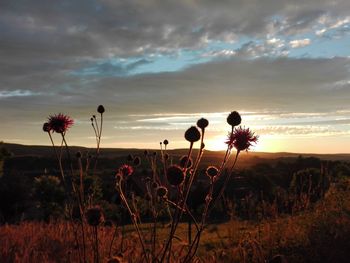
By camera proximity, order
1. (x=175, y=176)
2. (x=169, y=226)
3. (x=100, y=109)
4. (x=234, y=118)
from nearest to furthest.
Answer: (x=175, y=176), (x=234, y=118), (x=100, y=109), (x=169, y=226)

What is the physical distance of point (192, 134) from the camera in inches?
134

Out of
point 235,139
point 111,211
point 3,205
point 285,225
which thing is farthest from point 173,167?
point 3,205

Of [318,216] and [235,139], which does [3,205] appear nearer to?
[318,216]

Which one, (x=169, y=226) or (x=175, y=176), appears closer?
(x=175, y=176)

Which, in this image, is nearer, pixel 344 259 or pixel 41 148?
pixel 344 259

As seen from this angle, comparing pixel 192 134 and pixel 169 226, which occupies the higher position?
pixel 192 134

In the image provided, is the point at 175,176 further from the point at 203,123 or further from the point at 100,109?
the point at 100,109

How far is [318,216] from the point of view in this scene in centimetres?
917

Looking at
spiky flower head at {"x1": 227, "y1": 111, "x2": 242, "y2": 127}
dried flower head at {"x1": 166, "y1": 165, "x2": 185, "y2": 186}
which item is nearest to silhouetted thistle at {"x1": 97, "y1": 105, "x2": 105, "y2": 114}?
spiky flower head at {"x1": 227, "y1": 111, "x2": 242, "y2": 127}

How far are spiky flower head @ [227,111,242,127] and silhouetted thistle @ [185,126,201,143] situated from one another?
27cm

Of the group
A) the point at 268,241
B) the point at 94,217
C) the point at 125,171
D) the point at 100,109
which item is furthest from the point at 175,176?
the point at 268,241

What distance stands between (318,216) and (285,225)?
0.66m

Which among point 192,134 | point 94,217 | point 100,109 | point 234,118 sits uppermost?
point 100,109

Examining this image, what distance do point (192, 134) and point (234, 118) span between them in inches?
16.9
